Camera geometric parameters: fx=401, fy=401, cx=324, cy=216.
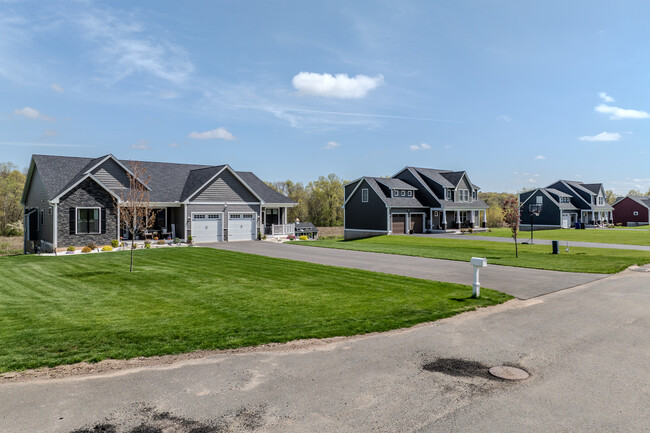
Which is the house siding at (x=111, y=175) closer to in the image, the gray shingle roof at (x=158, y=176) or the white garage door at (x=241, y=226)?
the gray shingle roof at (x=158, y=176)

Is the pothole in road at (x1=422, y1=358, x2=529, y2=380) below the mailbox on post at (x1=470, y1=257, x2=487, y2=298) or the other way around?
below

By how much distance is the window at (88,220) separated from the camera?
2719cm

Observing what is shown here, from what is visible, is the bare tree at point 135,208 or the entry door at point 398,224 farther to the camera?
the entry door at point 398,224

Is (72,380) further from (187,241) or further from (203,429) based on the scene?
(187,241)

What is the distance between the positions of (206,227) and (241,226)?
120 inches

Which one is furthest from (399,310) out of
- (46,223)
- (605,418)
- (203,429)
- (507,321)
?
(46,223)

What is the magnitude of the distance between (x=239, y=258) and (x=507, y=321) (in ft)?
51.3

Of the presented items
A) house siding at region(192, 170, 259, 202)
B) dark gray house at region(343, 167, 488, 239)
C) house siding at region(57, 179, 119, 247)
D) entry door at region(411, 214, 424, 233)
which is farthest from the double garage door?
entry door at region(411, 214, 424, 233)

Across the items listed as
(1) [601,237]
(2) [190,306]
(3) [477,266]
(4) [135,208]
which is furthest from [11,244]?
(1) [601,237]

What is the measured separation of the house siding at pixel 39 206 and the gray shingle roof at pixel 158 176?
0.83 meters

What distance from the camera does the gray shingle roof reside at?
29.0 meters

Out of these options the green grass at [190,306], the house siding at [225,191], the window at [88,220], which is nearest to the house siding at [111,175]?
the window at [88,220]

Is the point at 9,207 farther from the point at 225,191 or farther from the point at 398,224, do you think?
the point at 398,224

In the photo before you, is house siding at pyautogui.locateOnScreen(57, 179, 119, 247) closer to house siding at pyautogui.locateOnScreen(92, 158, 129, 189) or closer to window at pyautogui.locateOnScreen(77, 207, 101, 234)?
window at pyautogui.locateOnScreen(77, 207, 101, 234)
